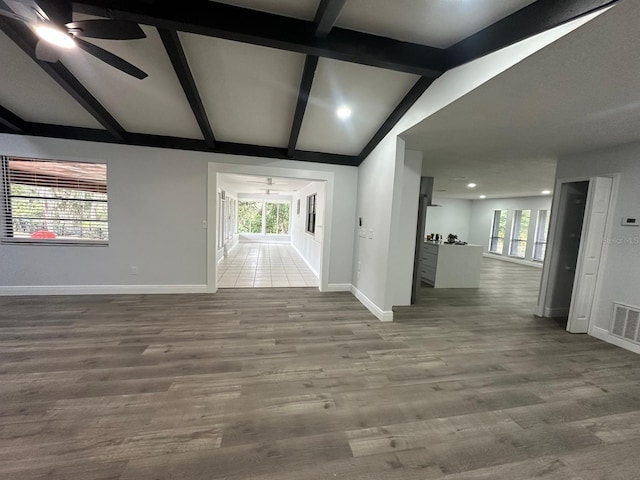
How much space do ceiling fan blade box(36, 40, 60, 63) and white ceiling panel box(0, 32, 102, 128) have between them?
37.7 inches

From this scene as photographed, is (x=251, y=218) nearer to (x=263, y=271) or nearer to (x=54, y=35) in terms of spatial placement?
(x=263, y=271)

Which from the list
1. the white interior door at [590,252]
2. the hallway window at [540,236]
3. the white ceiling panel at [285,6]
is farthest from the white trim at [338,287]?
the hallway window at [540,236]

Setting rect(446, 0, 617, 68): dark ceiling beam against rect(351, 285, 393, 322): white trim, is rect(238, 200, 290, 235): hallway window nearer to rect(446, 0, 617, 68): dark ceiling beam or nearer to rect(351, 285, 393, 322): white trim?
rect(351, 285, 393, 322): white trim

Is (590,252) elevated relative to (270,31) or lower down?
lower down

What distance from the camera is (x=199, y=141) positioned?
4352mm

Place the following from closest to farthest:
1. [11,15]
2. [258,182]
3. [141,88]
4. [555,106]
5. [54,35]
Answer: [11,15] → [54,35] → [555,106] → [141,88] → [258,182]

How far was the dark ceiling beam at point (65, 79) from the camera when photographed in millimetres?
2289

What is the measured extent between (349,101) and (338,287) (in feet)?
10.7

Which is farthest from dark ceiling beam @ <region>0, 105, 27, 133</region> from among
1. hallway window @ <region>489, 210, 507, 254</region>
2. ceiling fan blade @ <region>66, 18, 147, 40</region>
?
hallway window @ <region>489, 210, 507, 254</region>

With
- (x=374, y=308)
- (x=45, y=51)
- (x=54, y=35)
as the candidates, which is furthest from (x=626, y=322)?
(x=45, y=51)

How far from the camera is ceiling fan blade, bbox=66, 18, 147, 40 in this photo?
1.77m

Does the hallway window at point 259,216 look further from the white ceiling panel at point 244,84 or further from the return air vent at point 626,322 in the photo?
the return air vent at point 626,322

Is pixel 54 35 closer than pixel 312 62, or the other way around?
pixel 54 35

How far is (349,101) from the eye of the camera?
3.30 m
